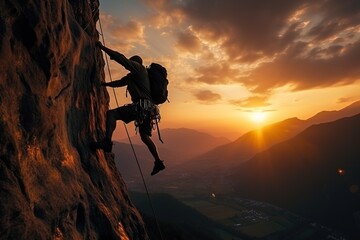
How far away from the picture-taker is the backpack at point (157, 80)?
9.81 meters

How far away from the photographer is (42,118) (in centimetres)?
602

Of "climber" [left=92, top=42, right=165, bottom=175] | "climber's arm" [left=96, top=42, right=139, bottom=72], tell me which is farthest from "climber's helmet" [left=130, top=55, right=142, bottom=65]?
"climber's arm" [left=96, top=42, right=139, bottom=72]

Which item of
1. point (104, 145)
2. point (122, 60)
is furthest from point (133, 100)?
point (104, 145)

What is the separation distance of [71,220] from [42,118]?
2136mm

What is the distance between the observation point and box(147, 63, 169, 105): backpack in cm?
981

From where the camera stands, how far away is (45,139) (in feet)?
20.3

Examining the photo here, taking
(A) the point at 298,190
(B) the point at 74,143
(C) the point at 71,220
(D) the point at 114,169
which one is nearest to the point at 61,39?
(B) the point at 74,143

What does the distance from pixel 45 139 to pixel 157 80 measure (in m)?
4.41

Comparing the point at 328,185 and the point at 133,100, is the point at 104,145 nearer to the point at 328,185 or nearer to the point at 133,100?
the point at 133,100

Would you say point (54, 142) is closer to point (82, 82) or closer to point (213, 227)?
point (82, 82)

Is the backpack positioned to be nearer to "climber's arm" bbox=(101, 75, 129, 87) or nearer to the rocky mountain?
Result: "climber's arm" bbox=(101, 75, 129, 87)

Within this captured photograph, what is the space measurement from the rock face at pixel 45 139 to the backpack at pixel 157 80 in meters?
Result: 2.24

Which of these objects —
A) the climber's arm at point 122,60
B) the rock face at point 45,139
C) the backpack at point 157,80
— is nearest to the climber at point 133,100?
the climber's arm at point 122,60

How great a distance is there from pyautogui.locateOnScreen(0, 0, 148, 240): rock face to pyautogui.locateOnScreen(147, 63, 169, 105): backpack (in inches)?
88.3
